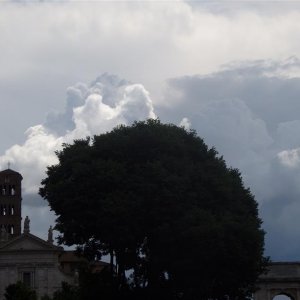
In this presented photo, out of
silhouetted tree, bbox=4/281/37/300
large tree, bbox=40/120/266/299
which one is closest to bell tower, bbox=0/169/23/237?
silhouetted tree, bbox=4/281/37/300

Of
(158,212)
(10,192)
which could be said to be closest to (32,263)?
(10,192)

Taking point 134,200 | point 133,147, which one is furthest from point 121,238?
point 133,147

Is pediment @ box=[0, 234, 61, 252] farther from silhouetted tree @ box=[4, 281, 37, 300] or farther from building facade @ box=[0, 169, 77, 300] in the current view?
silhouetted tree @ box=[4, 281, 37, 300]

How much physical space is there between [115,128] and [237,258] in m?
11.6

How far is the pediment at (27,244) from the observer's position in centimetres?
11144

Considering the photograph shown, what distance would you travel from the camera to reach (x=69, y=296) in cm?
7888

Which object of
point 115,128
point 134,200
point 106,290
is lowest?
point 106,290

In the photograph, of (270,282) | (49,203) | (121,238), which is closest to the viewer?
(121,238)

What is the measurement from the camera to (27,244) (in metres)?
112

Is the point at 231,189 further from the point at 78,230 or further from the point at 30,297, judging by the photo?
the point at 30,297

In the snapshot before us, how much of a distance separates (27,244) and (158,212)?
5138 cm

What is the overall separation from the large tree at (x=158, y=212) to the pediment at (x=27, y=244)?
144ft

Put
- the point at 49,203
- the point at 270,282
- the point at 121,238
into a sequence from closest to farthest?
the point at 121,238 → the point at 49,203 → the point at 270,282

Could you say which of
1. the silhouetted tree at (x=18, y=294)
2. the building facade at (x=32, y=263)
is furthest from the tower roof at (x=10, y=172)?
the silhouetted tree at (x=18, y=294)
